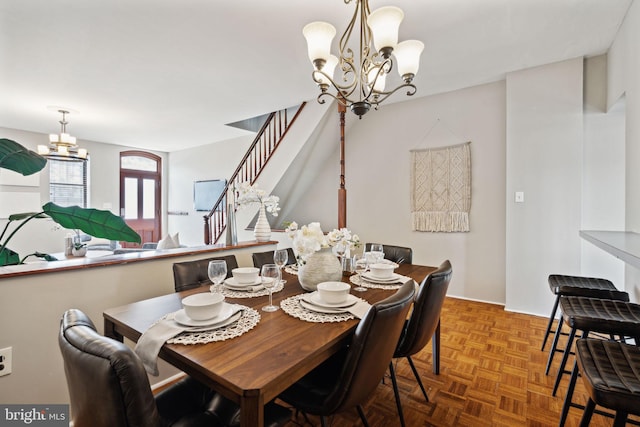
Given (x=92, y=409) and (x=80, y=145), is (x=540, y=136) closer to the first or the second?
(x=92, y=409)

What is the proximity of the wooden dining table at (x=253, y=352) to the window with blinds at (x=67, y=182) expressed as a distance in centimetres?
571

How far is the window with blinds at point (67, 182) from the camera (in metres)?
5.48

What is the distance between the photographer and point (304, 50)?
2650mm

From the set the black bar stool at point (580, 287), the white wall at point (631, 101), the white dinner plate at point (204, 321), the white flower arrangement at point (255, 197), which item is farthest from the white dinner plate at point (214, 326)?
the white wall at point (631, 101)

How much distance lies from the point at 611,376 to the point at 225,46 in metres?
3.05

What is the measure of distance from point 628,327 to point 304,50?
2780mm

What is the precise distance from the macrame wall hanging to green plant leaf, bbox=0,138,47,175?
361cm

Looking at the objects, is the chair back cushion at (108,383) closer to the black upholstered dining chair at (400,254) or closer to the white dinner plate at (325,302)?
the white dinner plate at (325,302)

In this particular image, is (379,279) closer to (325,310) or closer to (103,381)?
(325,310)

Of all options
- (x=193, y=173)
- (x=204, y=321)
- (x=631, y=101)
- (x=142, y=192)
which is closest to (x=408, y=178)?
(x=631, y=101)

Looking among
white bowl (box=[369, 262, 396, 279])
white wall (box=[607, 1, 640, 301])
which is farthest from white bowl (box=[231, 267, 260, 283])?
white wall (box=[607, 1, 640, 301])

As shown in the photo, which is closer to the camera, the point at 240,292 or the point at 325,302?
the point at 325,302

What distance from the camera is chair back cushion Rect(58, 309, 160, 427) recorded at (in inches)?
26.5

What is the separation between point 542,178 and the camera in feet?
10.0
